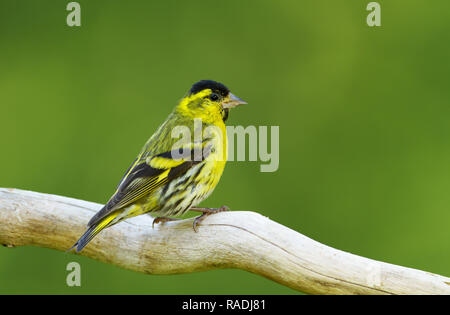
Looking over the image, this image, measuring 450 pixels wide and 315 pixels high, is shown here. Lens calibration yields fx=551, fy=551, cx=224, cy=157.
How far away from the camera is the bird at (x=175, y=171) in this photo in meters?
2.84

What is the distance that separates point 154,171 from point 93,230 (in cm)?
46

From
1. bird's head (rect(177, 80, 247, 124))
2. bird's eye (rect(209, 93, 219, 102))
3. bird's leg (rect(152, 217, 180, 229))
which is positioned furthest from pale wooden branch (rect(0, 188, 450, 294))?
bird's eye (rect(209, 93, 219, 102))

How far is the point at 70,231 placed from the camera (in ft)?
10.2

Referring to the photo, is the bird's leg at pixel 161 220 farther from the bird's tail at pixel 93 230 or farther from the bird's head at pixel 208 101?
the bird's head at pixel 208 101

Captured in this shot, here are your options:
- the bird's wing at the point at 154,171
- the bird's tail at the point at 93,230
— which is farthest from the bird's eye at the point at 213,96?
the bird's tail at the point at 93,230

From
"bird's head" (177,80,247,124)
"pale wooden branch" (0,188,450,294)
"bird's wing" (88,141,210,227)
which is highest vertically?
"bird's head" (177,80,247,124)

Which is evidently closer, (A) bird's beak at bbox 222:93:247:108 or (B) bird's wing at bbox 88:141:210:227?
(B) bird's wing at bbox 88:141:210:227

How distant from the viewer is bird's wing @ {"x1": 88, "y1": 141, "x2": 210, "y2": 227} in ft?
9.28

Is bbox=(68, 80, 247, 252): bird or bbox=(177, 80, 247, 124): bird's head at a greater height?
bbox=(177, 80, 247, 124): bird's head

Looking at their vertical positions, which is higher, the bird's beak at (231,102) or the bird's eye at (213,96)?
the bird's eye at (213,96)

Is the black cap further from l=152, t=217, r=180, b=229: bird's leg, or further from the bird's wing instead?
l=152, t=217, r=180, b=229: bird's leg

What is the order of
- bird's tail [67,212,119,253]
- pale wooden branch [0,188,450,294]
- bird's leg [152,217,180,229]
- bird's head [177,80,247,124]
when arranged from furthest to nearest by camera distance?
bird's head [177,80,247,124] < bird's leg [152,217,180,229] < bird's tail [67,212,119,253] < pale wooden branch [0,188,450,294]

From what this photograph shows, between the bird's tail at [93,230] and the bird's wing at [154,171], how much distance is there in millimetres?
69

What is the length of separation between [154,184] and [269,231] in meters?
0.67
